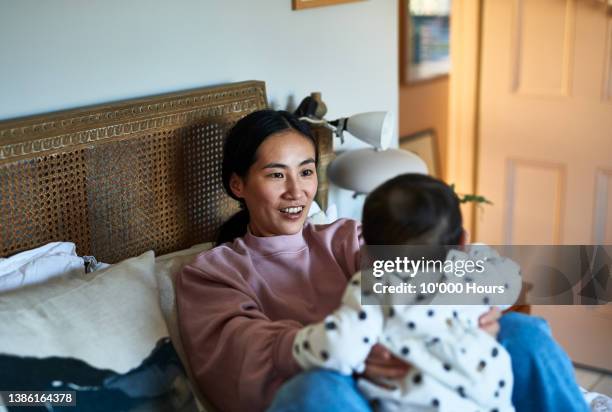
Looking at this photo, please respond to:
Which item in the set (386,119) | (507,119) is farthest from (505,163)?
(386,119)

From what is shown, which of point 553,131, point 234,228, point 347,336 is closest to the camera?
point 347,336

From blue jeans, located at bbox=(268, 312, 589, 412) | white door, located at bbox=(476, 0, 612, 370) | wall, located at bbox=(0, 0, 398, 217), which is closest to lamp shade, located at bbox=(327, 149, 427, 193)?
wall, located at bbox=(0, 0, 398, 217)

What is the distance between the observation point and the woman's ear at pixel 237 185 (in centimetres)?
183

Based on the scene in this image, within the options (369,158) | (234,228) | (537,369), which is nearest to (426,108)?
(369,158)

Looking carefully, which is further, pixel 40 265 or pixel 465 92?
pixel 465 92

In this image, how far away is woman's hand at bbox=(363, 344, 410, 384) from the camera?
1277mm

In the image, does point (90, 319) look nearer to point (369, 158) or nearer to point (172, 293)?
point (172, 293)

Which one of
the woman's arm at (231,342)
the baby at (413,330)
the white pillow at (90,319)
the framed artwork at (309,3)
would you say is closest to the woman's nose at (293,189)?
the woman's arm at (231,342)

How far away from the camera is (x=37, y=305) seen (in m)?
1.42

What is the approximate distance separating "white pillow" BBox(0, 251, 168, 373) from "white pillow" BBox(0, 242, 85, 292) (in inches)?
1.0

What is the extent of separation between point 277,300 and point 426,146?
2.49 metres

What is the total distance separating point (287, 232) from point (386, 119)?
1.95 feet

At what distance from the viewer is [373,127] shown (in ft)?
7.29

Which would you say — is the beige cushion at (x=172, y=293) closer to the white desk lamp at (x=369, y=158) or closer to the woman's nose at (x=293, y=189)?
the woman's nose at (x=293, y=189)
